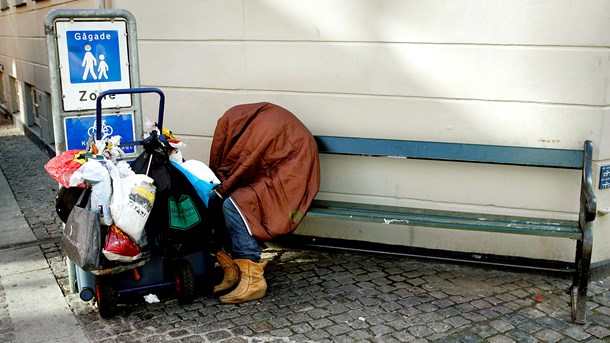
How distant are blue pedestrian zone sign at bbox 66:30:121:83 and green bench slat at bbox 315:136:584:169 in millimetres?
1713

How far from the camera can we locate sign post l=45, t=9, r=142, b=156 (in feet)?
14.2

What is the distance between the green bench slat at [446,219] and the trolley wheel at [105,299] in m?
1.53

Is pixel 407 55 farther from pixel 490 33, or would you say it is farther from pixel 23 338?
pixel 23 338

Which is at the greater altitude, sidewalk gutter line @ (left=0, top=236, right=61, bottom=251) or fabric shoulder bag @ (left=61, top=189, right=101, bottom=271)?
fabric shoulder bag @ (left=61, top=189, right=101, bottom=271)

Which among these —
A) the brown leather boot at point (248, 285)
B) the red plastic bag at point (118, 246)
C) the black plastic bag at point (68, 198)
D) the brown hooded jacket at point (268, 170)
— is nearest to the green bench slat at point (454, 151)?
the brown hooded jacket at point (268, 170)

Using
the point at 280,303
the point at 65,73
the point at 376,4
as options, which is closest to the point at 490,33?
the point at 376,4

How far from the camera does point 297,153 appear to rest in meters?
4.73

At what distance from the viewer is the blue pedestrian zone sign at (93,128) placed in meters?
4.49

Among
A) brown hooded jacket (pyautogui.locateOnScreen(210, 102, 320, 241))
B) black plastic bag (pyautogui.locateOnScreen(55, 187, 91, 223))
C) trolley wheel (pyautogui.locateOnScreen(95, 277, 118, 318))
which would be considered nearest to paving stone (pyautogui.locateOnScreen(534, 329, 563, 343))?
brown hooded jacket (pyautogui.locateOnScreen(210, 102, 320, 241))

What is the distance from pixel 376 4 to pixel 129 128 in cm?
210

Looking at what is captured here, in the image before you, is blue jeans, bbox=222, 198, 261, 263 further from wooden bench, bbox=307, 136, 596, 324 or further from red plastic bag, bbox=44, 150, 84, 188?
red plastic bag, bbox=44, 150, 84, 188

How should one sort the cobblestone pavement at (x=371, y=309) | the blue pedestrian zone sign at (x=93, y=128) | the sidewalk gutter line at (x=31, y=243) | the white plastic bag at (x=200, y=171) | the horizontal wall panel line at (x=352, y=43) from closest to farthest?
1. the cobblestone pavement at (x=371, y=309)
2. the white plastic bag at (x=200, y=171)
3. the blue pedestrian zone sign at (x=93, y=128)
4. the horizontal wall panel line at (x=352, y=43)
5. the sidewalk gutter line at (x=31, y=243)

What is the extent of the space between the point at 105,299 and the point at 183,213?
0.74m

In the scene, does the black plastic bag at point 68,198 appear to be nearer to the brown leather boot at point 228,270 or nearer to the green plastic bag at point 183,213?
the green plastic bag at point 183,213
